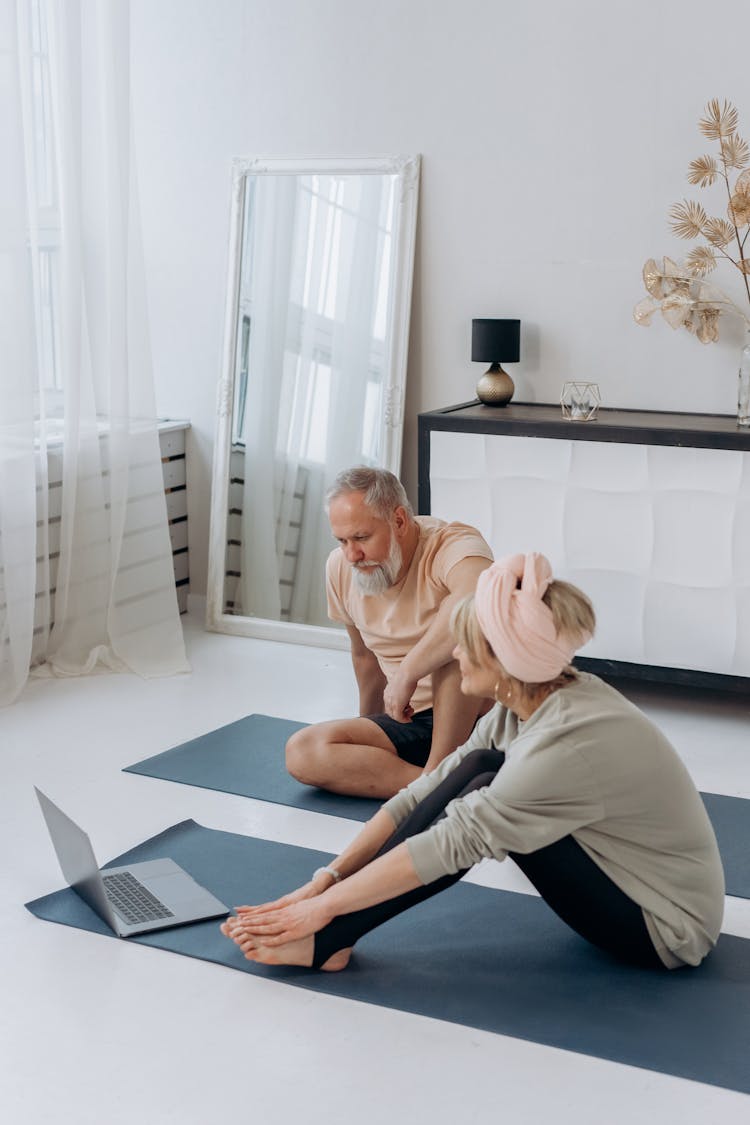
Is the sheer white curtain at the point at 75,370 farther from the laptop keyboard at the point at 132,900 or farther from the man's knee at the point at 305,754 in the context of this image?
the laptop keyboard at the point at 132,900

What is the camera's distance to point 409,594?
336cm

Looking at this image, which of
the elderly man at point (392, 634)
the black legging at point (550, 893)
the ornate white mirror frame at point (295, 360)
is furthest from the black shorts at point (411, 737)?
the ornate white mirror frame at point (295, 360)

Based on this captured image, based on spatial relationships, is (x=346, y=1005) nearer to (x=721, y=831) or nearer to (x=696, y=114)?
(x=721, y=831)

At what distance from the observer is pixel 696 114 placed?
4.32 meters

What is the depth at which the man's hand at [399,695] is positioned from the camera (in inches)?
128

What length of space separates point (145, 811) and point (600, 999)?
4.64 feet

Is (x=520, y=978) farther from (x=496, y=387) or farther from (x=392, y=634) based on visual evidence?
(x=496, y=387)

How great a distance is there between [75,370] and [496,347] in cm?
147

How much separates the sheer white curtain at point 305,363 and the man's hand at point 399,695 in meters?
1.77

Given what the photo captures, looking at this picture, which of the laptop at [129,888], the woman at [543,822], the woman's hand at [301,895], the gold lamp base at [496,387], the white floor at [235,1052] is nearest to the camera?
the white floor at [235,1052]

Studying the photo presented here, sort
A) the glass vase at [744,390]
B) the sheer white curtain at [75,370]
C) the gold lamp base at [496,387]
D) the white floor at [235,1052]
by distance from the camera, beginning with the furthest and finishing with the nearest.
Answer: the gold lamp base at [496,387], the sheer white curtain at [75,370], the glass vase at [744,390], the white floor at [235,1052]

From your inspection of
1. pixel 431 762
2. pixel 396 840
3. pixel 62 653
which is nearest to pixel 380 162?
pixel 62 653

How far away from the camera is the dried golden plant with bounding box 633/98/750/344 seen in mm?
4199

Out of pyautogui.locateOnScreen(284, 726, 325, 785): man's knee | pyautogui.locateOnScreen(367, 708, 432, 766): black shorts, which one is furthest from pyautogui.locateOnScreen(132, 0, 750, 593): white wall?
pyautogui.locateOnScreen(284, 726, 325, 785): man's knee
